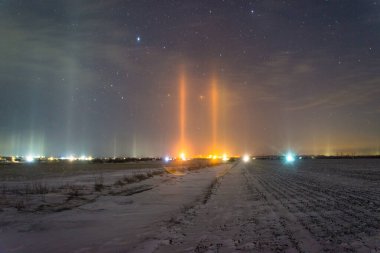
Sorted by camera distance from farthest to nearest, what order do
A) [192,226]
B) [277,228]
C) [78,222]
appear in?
[78,222], [192,226], [277,228]

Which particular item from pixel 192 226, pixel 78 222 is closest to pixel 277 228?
pixel 192 226

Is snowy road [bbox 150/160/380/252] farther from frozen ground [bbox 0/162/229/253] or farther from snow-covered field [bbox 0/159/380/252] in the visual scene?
frozen ground [bbox 0/162/229/253]

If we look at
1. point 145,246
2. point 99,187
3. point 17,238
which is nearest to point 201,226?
point 145,246

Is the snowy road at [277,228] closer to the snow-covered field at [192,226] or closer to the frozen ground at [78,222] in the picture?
the snow-covered field at [192,226]

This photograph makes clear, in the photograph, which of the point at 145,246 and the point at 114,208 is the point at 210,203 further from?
the point at 145,246

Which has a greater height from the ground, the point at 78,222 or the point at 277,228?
the point at 277,228

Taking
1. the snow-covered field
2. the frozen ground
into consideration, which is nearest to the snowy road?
the snow-covered field

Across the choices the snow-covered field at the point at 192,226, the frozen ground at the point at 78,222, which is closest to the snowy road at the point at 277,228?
the snow-covered field at the point at 192,226

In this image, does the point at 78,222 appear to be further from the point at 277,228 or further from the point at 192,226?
the point at 277,228

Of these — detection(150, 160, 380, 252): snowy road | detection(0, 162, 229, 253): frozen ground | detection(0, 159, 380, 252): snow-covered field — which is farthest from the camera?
detection(0, 162, 229, 253): frozen ground

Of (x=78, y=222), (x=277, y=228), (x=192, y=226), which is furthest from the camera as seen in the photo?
(x=78, y=222)

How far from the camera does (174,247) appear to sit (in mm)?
9375

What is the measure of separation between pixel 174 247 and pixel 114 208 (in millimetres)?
8991

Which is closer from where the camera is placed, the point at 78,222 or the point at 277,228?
the point at 277,228
